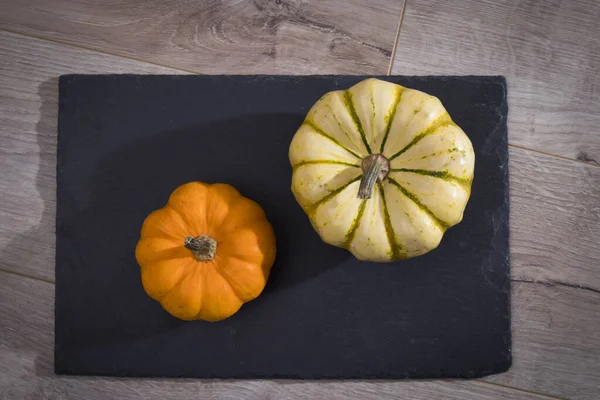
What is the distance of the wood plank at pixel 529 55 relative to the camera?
1.12 metres

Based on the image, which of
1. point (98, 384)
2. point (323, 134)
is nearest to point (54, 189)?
point (98, 384)

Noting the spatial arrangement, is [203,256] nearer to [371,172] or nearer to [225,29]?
[371,172]

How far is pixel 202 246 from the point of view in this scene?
0.84m

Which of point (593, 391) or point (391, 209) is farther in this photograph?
point (593, 391)

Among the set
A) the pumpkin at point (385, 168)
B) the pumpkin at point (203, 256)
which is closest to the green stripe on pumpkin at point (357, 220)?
the pumpkin at point (385, 168)

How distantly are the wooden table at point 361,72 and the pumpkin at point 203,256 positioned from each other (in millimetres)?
285

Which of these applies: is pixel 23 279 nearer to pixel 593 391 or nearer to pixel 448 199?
pixel 448 199

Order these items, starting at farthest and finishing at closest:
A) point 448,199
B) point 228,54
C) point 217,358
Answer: point 228,54 → point 217,358 → point 448,199

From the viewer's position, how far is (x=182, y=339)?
3.40ft

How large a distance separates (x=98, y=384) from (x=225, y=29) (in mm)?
811

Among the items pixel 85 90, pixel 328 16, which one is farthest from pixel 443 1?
pixel 85 90

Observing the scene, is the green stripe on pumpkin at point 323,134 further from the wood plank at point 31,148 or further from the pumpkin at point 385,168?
the wood plank at point 31,148

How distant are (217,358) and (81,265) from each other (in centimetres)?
34

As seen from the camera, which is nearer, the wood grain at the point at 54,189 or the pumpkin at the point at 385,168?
the pumpkin at the point at 385,168
